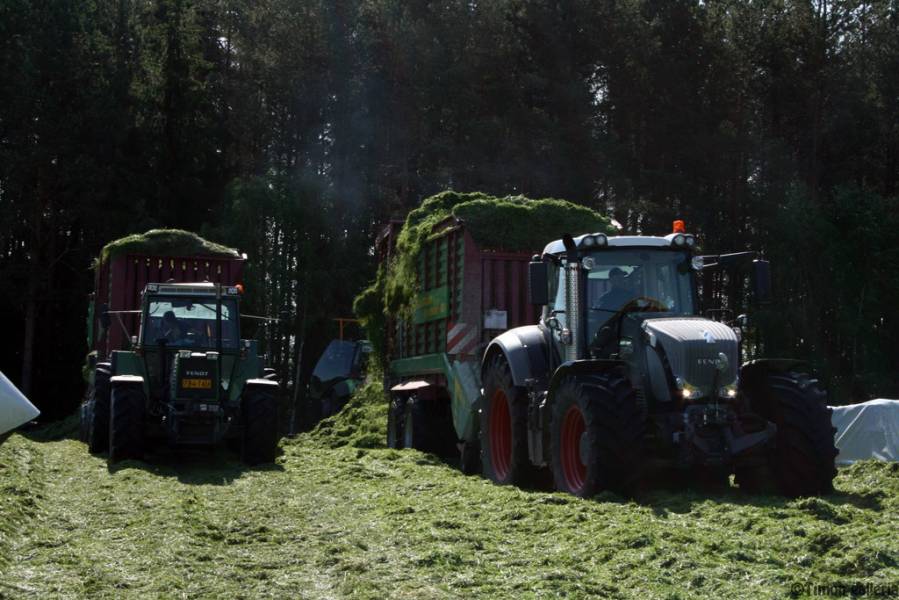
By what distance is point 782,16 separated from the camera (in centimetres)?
3288

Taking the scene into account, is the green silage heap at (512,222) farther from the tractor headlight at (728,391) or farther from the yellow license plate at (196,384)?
the tractor headlight at (728,391)

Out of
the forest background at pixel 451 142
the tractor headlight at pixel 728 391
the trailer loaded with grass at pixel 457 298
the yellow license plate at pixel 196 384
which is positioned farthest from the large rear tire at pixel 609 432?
the forest background at pixel 451 142

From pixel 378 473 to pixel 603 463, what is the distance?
4.07 metres

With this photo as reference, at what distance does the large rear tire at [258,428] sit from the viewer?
14531 millimetres

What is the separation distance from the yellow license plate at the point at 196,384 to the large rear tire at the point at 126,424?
1.77 feet

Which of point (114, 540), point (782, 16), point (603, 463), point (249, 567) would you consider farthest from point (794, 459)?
point (782, 16)

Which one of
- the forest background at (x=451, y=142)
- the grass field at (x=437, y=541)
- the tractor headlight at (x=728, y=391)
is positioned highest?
the forest background at (x=451, y=142)

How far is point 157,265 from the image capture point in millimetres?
18922

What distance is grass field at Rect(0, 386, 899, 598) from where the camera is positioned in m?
6.52

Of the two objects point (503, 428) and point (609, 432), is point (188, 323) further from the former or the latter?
point (609, 432)

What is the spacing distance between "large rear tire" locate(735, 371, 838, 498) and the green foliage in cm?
1135

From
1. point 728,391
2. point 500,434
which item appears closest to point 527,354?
point 500,434

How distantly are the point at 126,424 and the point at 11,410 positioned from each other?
885 centimetres

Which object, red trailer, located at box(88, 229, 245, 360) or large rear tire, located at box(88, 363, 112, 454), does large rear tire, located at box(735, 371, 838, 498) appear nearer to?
large rear tire, located at box(88, 363, 112, 454)
